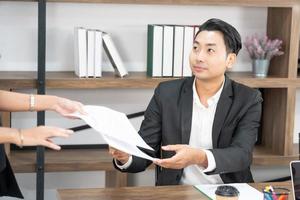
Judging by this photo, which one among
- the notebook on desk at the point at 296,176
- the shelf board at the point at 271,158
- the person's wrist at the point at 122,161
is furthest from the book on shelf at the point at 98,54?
the notebook on desk at the point at 296,176

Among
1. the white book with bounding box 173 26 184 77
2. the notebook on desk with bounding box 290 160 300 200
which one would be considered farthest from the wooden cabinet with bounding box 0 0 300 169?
the notebook on desk with bounding box 290 160 300 200

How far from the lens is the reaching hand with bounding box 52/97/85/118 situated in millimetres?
1914

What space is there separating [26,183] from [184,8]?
137 cm

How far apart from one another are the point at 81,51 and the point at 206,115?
0.88 metres

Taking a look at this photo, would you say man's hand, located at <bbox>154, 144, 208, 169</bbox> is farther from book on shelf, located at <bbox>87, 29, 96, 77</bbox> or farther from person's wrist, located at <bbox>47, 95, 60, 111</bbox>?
book on shelf, located at <bbox>87, 29, 96, 77</bbox>

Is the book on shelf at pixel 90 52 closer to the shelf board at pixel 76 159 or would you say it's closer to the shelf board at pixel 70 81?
the shelf board at pixel 70 81

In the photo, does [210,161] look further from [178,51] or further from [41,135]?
[178,51]

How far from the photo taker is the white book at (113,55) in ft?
9.69

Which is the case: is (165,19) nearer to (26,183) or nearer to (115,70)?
(115,70)

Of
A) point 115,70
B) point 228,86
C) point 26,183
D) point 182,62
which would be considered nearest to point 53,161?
point 26,183

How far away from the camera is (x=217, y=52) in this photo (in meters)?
2.29

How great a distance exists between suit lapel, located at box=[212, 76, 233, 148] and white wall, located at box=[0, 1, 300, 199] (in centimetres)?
100

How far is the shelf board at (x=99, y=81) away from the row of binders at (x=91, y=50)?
56mm

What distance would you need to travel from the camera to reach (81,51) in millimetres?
2914
